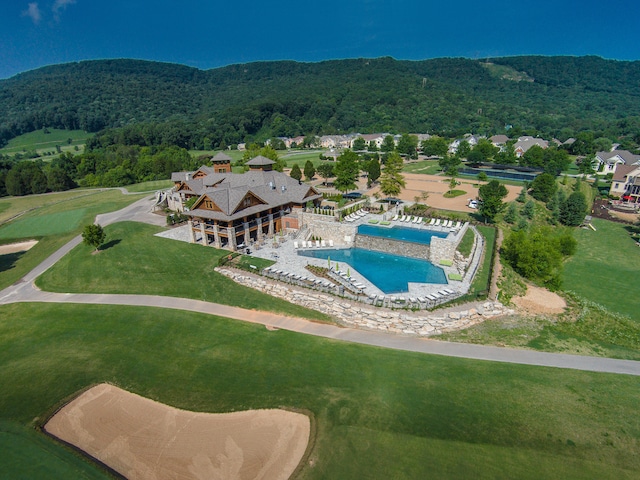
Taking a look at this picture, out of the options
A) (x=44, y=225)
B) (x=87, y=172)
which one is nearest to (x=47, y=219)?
(x=44, y=225)

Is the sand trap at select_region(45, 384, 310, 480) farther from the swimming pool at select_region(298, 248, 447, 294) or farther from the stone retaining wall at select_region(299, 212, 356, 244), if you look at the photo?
the stone retaining wall at select_region(299, 212, 356, 244)

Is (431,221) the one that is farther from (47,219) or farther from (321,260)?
(47,219)

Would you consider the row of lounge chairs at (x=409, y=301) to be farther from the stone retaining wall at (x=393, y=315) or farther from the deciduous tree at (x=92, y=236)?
the deciduous tree at (x=92, y=236)

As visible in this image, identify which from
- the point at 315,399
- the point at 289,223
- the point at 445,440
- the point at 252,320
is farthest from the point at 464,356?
the point at 289,223

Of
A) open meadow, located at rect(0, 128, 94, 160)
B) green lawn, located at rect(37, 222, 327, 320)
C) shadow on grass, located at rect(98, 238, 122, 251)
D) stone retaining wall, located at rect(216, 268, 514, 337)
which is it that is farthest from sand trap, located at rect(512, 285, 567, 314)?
open meadow, located at rect(0, 128, 94, 160)

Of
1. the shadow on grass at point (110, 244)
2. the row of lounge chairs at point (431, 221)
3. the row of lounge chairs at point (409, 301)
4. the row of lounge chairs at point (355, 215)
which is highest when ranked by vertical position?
the row of lounge chairs at point (355, 215)

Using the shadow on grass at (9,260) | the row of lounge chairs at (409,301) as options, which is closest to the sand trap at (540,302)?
the row of lounge chairs at (409,301)
